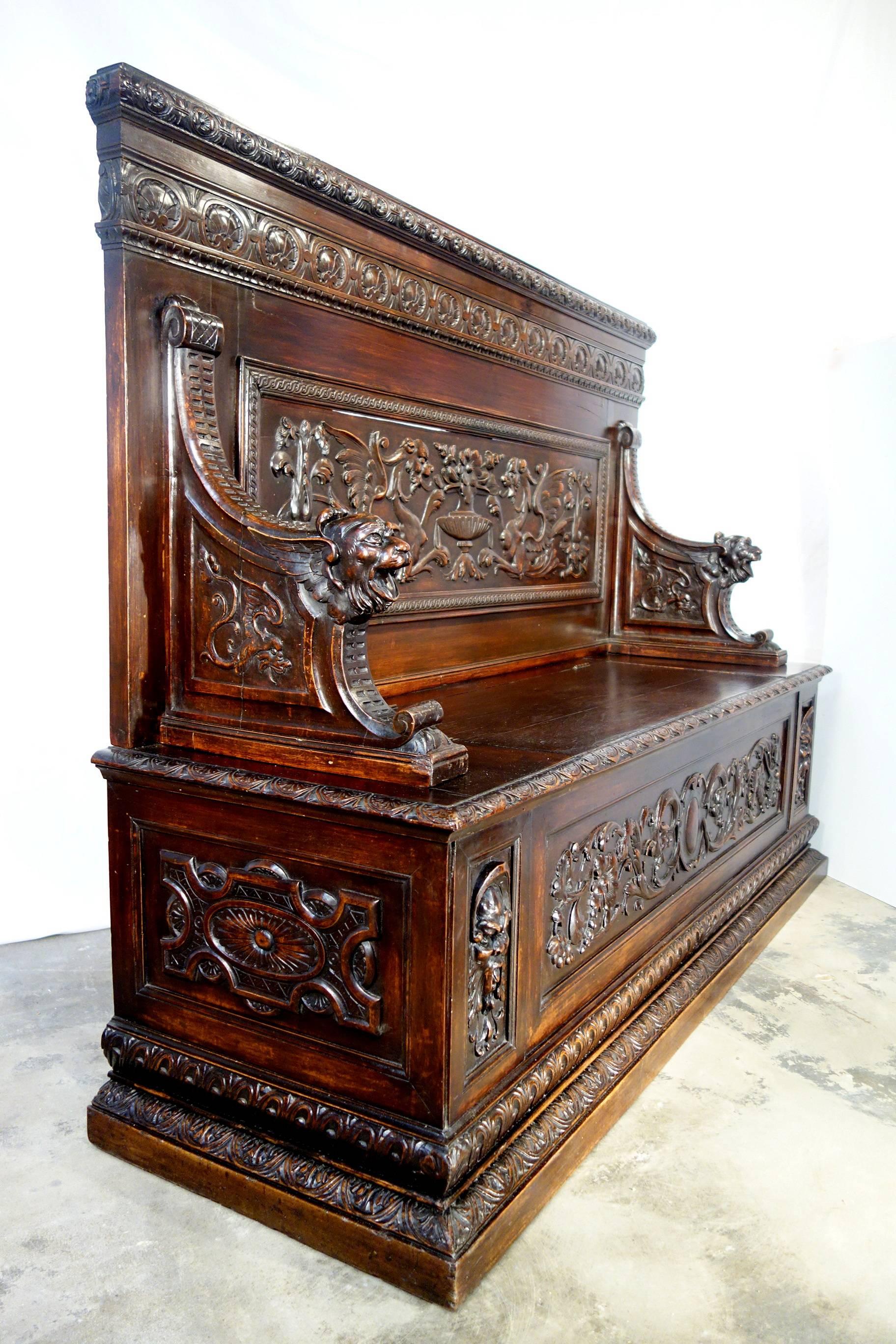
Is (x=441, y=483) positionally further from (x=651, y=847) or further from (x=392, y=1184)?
(x=392, y=1184)

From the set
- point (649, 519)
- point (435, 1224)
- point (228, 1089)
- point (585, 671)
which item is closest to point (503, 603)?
point (585, 671)

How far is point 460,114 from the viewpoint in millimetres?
3891

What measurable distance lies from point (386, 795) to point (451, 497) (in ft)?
4.63

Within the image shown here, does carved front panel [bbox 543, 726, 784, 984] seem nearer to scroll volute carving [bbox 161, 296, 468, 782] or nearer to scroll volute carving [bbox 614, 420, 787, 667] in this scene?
scroll volute carving [bbox 614, 420, 787, 667]

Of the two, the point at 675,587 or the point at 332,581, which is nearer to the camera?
the point at 332,581

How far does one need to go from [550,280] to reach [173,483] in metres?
1.60

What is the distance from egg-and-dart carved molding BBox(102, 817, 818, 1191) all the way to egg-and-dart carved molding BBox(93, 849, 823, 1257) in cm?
3

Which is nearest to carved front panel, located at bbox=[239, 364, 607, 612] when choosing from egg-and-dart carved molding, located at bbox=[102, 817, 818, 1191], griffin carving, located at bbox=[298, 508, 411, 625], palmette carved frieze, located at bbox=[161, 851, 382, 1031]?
griffin carving, located at bbox=[298, 508, 411, 625]

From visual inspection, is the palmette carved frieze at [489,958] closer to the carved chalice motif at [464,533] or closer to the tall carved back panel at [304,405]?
the tall carved back panel at [304,405]

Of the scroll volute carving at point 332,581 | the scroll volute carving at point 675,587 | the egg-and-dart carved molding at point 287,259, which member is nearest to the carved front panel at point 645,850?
the scroll volute carving at point 675,587

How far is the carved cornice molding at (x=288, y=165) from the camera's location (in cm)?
186

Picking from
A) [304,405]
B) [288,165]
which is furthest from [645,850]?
[288,165]

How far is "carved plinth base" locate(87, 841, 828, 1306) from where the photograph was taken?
168 centimetres

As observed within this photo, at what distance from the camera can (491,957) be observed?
181 cm
